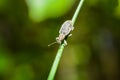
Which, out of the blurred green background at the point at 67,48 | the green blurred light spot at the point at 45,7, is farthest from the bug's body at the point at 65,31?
the blurred green background at the point at 67,48

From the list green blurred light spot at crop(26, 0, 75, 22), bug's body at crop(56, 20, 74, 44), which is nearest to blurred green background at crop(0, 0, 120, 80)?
green blurred light spot at crop(26, 0, 75, 22)

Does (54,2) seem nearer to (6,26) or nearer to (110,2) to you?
(110,2)

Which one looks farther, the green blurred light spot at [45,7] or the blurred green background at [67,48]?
the blurred green background at [67,48]

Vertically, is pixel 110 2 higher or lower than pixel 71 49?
lower

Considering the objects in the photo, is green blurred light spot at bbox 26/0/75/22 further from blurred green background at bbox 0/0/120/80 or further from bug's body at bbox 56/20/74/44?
blurred green background at bbox 0/0/120/80

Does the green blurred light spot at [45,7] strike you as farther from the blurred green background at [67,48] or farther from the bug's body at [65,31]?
the blurred green background at [67,48]

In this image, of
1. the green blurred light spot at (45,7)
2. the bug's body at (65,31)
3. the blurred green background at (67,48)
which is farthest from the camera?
the blurred green background at (67,48)

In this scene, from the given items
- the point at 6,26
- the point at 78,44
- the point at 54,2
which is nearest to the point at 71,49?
the point at 78,44

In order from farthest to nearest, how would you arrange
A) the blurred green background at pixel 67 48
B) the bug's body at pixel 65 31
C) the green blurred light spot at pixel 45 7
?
the blurred green background at pixel 67 48, the green blurred light spot at pixel 45 7, the bug's body at pixel 65 31

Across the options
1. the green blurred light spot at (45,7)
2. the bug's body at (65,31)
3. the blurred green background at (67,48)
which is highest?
the blurred green background at (67,48)
